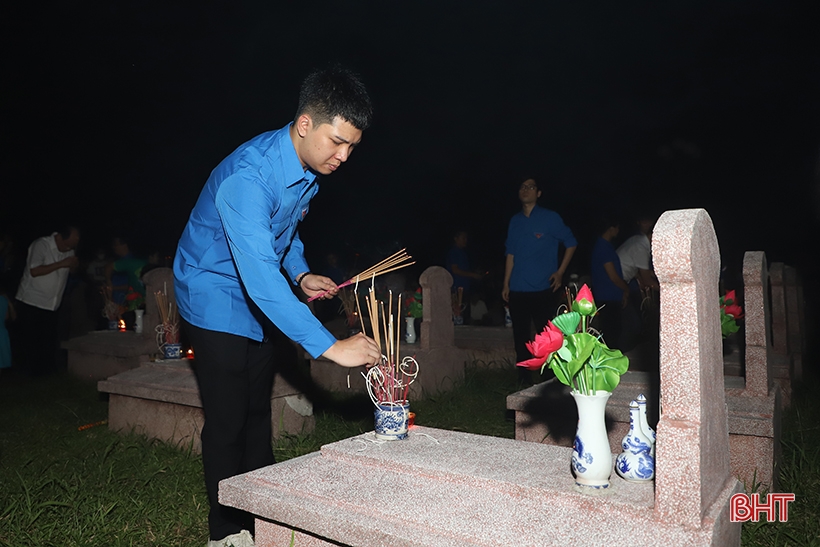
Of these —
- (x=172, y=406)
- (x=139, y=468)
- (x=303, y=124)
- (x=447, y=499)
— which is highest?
(x=303, y=124)

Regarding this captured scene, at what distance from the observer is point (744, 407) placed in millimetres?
2812

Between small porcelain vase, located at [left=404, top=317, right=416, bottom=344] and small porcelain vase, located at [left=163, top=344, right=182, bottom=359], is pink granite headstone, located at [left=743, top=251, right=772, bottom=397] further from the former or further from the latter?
small porcelain vase, located at [left=163, top=344, right=182, bottom=359]

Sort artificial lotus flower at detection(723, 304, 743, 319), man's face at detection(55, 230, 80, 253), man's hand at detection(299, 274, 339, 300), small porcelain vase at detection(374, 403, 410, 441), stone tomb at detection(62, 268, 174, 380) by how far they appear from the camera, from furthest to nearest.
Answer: man's face at detection(55, 230, 80, 253), stone tomb at detection(62, 268, 174, 380), artificial lotus flower at detection(723, 304, 743, 319), man's hand at detection(299, 274, 339, 300), small porcelain vase at detection(374, 403, 410, 441)

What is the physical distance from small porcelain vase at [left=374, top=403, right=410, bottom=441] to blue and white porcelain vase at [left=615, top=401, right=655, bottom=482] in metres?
0.82

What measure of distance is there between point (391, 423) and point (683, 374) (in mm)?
1082

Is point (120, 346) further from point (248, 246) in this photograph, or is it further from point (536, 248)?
point (248, 246)

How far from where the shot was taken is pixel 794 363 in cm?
486

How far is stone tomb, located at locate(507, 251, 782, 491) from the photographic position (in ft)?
8.77

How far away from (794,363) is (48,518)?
496 cm

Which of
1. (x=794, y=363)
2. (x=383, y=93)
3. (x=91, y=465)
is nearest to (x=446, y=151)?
(x=383, y=93)

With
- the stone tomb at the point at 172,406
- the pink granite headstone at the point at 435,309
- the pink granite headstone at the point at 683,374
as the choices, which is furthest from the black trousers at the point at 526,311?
the pink granite headstone at the point at 683,374

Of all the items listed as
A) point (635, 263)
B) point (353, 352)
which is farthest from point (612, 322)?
point (353, 352)

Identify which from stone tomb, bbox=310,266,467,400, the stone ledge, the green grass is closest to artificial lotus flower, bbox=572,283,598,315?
the stone ledge

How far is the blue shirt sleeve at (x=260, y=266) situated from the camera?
A: 200 centimetres
